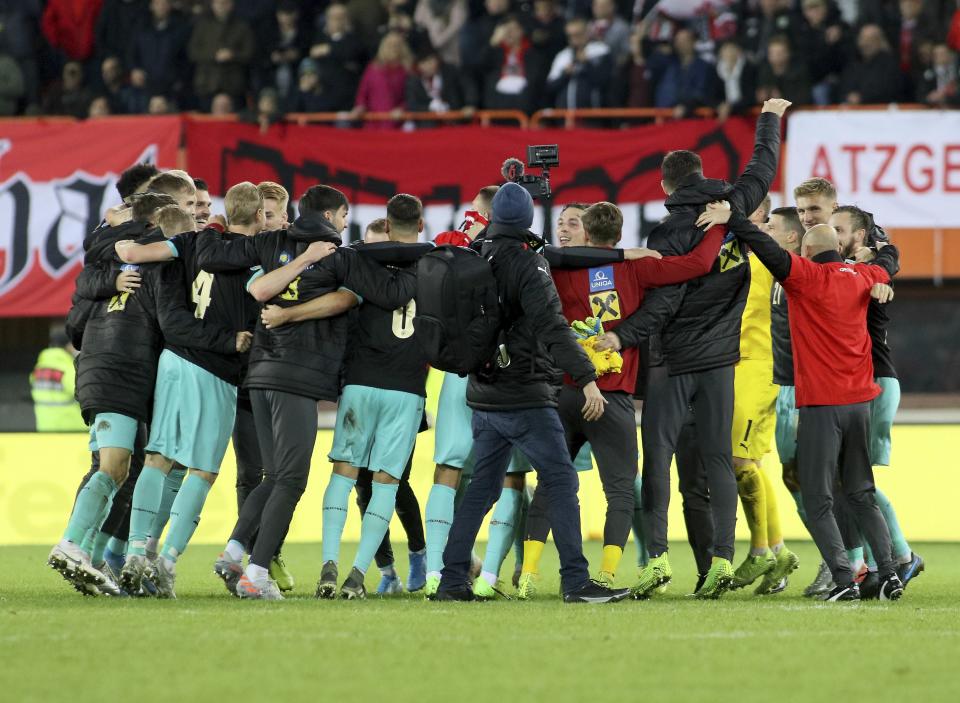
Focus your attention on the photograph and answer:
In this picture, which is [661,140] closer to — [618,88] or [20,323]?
[618,88]

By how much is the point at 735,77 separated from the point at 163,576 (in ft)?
31.1

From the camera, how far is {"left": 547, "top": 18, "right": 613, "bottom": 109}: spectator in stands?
54.7 ft

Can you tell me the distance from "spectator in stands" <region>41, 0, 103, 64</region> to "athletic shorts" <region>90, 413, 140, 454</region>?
35.9ft

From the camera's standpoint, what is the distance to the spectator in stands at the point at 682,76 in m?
16.2

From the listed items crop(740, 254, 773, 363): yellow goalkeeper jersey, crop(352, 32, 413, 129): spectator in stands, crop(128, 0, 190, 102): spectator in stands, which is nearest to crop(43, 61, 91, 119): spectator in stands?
crop(128, 0, 190, 102): spectator in stands

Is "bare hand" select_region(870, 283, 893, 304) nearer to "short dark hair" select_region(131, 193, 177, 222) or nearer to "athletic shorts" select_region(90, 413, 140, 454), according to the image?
"short dark hair" select_region(131, 193, 177, 222)

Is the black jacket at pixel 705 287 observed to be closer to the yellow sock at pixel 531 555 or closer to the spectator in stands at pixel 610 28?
the yellow sock at pixel 531 555

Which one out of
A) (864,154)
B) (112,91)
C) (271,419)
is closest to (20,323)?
(112,91)

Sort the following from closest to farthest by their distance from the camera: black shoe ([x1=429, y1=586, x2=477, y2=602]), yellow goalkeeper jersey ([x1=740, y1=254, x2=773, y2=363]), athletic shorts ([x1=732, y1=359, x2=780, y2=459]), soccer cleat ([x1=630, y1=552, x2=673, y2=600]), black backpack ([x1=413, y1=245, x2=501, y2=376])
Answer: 1. black backpack ([x1=413, y1=245, x2=501, y2=376])
2. black shoe ([x1=429, y1=586, x2=477, y2=602])
3. soccer cleat ([x1=630, y1=552, x2=673, y2=600])
4. athletic shorts ([x1=732, y1=359, x2=780, y2=459])
5. yellow goalkeeper jersey ([x1=740, y1=254, x2=773, y2=363])

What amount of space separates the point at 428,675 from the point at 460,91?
39.5 feet

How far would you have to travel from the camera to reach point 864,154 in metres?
15.2

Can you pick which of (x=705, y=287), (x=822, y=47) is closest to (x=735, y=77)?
(x=822, y=47)

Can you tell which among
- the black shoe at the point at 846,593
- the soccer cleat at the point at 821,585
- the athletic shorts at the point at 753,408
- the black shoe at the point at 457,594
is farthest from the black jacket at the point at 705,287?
the black shoe at the point at 457,594

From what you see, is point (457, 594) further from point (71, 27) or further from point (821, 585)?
point (71, 27)
